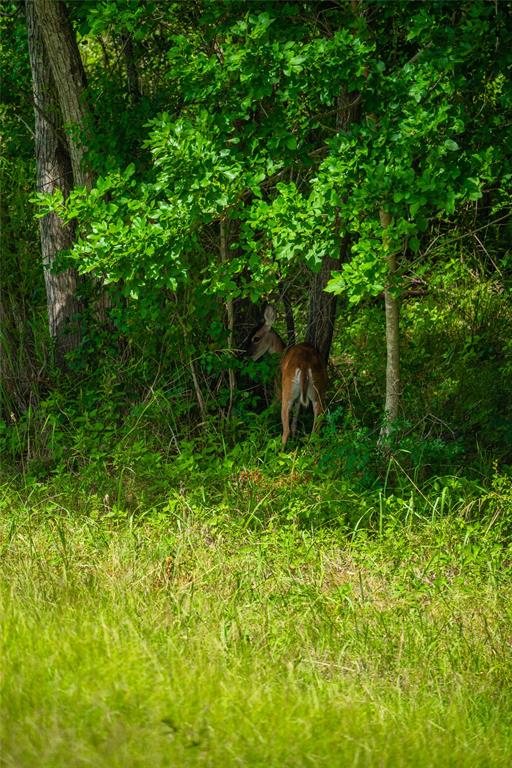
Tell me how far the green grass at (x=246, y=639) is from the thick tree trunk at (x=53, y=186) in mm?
2723

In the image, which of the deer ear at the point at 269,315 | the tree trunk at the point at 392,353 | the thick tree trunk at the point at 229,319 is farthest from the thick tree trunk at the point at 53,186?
the tree trunk at the point at 392,353

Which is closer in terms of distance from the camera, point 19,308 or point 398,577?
point 398,577

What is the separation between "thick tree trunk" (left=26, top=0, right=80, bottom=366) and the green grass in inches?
107

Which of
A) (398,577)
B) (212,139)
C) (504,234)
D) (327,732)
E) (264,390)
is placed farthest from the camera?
(504,234)

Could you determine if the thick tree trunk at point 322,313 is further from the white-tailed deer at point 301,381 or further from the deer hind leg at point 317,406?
the deer hind leg at point 317,406

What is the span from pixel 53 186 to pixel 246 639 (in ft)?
21.4

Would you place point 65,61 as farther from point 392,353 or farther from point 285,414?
point 392,353

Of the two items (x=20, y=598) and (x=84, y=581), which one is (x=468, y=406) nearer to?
(x=84, y=581)

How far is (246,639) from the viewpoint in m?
5.38

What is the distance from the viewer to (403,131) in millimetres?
7297

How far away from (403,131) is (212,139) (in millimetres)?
1476

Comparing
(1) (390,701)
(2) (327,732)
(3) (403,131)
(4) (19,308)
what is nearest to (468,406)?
(3) (403,131)

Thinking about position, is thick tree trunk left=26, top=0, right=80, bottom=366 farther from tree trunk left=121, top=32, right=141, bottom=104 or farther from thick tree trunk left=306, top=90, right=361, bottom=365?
thick tree trunk left=306, top=90, right=361, bottom=365

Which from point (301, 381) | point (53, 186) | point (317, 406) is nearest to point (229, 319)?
point (301, 381)
